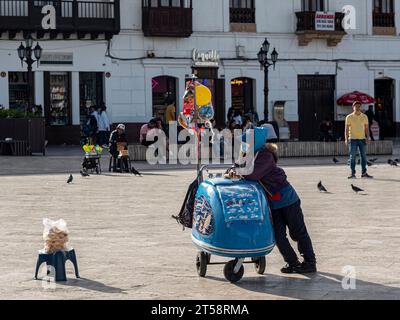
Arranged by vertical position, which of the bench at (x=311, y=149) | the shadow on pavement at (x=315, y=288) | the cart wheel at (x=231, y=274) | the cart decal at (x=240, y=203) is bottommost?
the bench at (x=311, y=149)

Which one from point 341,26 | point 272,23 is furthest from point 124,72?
point 341,26

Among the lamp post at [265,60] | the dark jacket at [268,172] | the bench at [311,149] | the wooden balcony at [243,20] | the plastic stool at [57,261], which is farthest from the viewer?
the wooden balcony at [243,20]

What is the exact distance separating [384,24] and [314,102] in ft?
15.8


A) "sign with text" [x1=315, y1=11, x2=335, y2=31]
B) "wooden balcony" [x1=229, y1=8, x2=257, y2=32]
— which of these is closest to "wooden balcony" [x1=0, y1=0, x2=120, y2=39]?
"wooden balcony" [x1=229, y1=8, x2=257, y2=32]

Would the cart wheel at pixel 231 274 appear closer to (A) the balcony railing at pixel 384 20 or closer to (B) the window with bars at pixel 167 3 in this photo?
(B) the window with bars at pixel 167 3

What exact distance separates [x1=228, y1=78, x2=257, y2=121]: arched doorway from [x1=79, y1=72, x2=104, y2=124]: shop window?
5772 millimetres

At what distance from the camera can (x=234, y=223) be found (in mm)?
9523

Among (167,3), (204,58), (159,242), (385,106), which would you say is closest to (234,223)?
(159,242)

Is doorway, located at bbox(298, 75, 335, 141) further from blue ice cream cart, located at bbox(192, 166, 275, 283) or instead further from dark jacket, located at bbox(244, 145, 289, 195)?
blue ice cream cart, located at bbox(192, 166, 275, 283)

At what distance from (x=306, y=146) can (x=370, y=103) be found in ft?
40.4

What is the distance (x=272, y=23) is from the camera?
1679 inches

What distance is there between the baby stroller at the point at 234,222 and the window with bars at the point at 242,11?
3284 cm

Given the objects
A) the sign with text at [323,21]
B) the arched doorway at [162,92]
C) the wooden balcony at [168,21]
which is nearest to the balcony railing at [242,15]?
the wooden balcony at [168,21]

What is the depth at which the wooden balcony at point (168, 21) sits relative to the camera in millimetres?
40000
